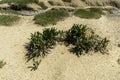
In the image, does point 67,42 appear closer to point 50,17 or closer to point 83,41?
point 83,41

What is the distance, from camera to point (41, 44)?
1402 centimetres

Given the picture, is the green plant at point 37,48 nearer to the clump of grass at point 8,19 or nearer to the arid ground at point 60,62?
the arid ground at point 60,62

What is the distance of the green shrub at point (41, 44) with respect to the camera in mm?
14039

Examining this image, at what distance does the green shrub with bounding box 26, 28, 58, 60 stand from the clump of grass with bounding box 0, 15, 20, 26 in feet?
11.7

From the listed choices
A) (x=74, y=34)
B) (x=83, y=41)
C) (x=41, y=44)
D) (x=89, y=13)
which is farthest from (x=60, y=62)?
(x=89, y=13)

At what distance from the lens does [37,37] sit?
14.5 m

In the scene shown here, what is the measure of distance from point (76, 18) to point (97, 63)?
516 centimetres

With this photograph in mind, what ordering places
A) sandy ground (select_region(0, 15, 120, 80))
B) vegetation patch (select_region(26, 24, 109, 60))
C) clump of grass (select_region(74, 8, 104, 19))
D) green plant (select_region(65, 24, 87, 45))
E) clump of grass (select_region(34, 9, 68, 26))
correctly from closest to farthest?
sandy ground (select_region(0, 15, 120, 80)) → vegetation patch (select_region(26, 24, 109, 60)) → green plant (select_region(65, 24, 87, 45)) → clump of grass (select_region(34, 9, 68, 26)) → clump of grass (select_region(74, 8, 104, 19))

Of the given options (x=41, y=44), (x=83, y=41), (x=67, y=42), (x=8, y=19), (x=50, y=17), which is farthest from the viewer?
(x=8, y=19)

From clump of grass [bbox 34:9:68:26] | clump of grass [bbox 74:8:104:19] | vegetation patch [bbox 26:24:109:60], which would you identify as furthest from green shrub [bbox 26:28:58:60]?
clump of grass [bbox 74:8:104:19]

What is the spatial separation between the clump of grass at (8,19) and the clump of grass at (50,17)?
1541 mm

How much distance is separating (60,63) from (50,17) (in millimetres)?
5236

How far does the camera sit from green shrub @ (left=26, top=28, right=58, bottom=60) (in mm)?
14039

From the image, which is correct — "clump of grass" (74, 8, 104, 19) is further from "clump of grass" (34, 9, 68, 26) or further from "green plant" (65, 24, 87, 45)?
"green plant" (65, 24, 87, 45)
